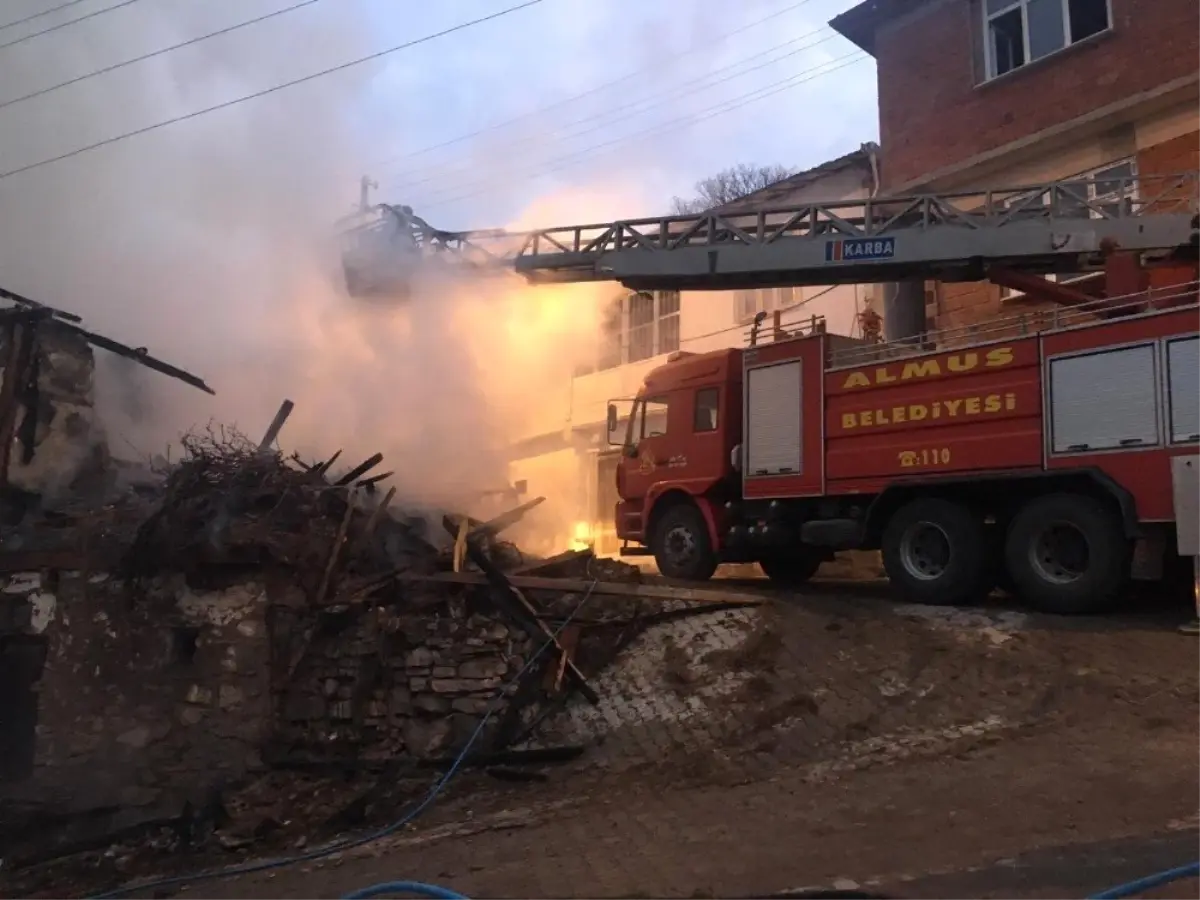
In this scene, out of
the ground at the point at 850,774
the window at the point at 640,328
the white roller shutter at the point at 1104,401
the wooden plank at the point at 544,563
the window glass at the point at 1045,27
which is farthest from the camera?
the window at the point at 640,328

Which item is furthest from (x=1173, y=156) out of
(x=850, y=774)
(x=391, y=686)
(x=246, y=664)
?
(x=246, y=664)

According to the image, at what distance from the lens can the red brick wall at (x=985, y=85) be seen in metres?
12.4

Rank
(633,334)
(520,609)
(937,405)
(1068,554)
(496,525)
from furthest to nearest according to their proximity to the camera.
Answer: (633,334), (496,525), (937,405), (520,609), (1068,554)

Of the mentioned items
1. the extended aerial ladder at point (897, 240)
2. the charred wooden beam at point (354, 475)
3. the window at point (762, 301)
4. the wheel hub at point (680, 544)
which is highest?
the window at point (762, 301)

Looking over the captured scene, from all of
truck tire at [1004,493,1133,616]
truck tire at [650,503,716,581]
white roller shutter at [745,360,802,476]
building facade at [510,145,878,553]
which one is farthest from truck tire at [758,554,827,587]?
building facade at [510,145,878,553]

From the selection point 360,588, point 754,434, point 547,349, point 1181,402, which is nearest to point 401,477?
point 360,588

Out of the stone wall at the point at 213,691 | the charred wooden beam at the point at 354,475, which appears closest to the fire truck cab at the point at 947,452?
the stone wall at the point at 213,691

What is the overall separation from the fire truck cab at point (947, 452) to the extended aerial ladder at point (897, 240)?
80cm

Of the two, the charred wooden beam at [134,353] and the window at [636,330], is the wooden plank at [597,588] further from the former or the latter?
the window at [636,330]

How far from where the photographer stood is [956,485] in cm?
926

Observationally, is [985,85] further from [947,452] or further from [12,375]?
[12,375]

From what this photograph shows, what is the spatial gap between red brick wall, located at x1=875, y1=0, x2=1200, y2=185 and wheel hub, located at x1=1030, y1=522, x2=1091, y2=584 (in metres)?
7.09

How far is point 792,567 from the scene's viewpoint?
12.0 metres

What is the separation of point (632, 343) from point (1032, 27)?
30.9 ft
